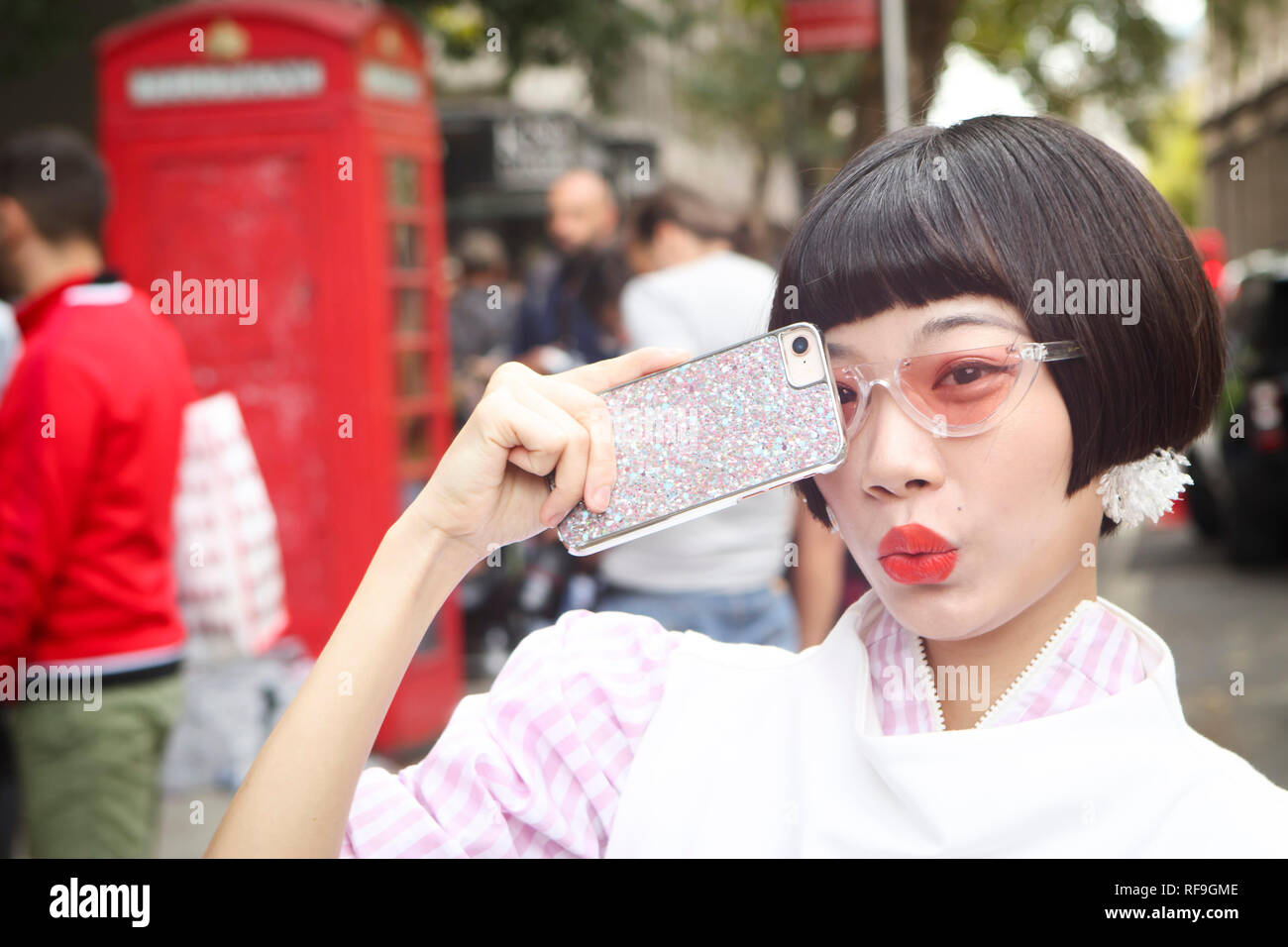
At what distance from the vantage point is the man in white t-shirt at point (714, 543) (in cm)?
362

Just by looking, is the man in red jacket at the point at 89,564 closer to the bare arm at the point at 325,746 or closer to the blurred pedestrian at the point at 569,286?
the bare arm at the point at 325,746

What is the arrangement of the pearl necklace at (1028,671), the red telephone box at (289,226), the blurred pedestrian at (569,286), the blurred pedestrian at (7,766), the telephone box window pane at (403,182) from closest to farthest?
1. the pearl necklace at (1028,671)
2. the blurred pedestrian at (7,766)
3. the red telephone box at (289,226)
4. the telephone box window pane at (403,182)
5. the blurred pedestrian at (569,286)

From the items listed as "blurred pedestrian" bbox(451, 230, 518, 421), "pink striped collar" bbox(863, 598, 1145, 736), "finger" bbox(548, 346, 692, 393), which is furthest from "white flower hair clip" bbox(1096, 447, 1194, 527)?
"blurred pedestrian" bbox(451, 230, 518, 421)

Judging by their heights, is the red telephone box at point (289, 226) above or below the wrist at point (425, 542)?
above

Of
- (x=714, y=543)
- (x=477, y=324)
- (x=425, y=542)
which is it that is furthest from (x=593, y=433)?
(x=477, y=324)

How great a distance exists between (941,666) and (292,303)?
4448mm

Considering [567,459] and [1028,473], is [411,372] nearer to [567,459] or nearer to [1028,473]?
[567,459]

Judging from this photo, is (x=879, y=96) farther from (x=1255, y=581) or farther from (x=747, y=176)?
(x=747, y=176)

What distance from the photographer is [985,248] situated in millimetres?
1283

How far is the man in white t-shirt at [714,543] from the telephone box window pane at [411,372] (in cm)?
193

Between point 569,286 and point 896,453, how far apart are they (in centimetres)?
504

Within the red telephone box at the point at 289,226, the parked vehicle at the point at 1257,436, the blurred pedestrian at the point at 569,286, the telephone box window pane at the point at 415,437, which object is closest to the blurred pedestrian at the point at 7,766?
the red telephone box at the point at 289,226

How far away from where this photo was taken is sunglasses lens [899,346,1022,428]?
1.26 metres

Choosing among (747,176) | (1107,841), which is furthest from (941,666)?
(747,176)
